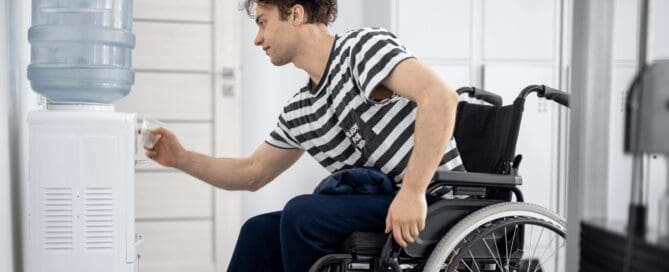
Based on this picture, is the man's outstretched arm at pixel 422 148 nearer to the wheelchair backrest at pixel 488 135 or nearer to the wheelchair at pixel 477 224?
the wheelchair at pixel 477 224

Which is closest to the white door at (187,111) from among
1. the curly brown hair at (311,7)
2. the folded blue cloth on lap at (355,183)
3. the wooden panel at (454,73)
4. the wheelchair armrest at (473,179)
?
the wooden panel at (454,73)

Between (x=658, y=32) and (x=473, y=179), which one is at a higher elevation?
(x=658, y=32)

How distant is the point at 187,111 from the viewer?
117 inches

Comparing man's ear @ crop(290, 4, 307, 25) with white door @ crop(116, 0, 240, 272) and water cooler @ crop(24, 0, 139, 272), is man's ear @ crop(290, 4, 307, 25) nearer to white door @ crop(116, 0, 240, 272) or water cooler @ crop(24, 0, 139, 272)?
water cooler @ crop(24, 0, 139, 272)

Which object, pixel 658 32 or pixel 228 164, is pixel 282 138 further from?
pixel 658 32

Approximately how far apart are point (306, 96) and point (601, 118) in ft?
2.94

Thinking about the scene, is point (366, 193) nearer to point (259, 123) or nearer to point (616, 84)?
point (616, 84)

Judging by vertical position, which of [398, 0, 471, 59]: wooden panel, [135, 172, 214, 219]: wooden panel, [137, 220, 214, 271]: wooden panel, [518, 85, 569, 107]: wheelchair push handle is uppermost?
[398, 0, 471, 59]: wooden panel

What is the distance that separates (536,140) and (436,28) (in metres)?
0.67

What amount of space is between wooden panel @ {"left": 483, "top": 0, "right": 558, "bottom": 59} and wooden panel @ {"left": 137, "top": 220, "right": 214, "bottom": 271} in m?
1.51

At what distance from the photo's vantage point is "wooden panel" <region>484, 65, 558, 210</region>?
9.61ft

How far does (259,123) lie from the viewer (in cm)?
306

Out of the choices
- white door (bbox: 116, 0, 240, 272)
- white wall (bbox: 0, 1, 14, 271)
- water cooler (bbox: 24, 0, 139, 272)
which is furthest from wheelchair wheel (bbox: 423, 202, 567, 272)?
white door (bbox: 116, 0, 240, 272)

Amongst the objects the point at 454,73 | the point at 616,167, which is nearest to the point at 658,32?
the point at 616,167
